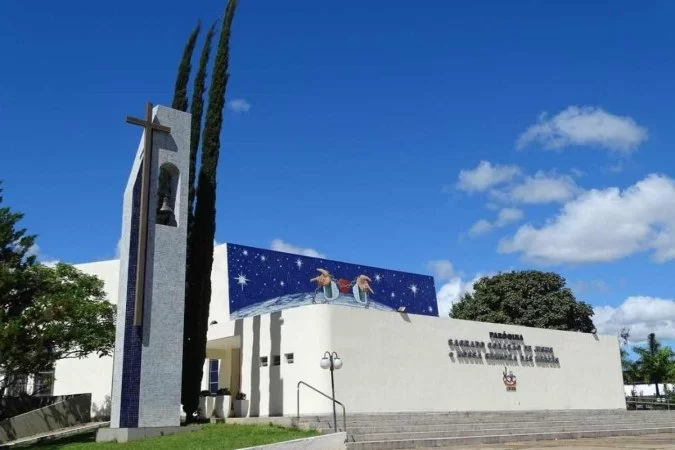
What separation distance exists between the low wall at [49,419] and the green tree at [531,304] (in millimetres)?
25726

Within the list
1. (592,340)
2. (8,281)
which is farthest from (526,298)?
(8,281)

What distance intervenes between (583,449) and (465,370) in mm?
8442

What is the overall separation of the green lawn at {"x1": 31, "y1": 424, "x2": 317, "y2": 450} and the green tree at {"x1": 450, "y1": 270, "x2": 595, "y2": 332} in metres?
29.2

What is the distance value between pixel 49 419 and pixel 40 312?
6.33 m

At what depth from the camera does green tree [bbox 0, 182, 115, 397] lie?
2172cm

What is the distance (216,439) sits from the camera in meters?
16.2

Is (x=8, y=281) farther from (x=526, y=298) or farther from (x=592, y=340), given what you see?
(x=526, y=298)

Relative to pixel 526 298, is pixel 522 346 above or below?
below

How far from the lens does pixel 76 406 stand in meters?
27.7

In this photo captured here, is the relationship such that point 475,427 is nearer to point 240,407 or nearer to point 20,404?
point 240,407

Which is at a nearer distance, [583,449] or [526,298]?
[583,449]

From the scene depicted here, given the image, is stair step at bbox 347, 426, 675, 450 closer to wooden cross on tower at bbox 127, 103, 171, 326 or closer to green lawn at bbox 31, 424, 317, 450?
green lawn at bbox 31, 424, 317, 450

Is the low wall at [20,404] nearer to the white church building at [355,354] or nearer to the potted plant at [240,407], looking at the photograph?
the white church building at [355,354]

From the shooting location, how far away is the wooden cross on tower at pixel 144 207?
58.6ft
